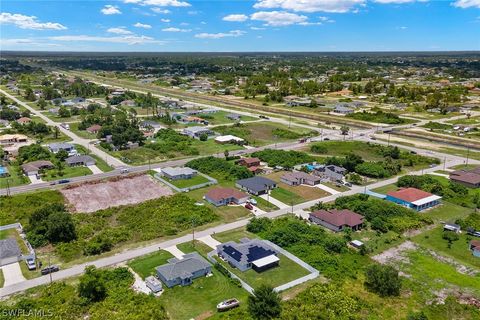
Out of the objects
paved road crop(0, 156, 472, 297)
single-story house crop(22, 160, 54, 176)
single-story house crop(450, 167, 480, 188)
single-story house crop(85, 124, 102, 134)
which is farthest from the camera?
single-story house crop(85, 124, 102, 134)

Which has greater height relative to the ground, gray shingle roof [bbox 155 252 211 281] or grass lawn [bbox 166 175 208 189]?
gray shingle roof [bbox 155 252 211 281]

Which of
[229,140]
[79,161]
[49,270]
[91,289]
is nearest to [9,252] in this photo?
[49,270]

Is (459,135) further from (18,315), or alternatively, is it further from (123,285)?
(18,315)

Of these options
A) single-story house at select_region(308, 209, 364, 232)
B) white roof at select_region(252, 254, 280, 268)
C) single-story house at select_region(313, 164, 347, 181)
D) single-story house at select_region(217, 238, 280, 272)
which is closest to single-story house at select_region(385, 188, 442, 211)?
single-story house at select_region(308, 209, 364, 232)

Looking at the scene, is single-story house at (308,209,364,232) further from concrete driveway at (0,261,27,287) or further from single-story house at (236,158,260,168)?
concrete driveway at (0,261,27,287)

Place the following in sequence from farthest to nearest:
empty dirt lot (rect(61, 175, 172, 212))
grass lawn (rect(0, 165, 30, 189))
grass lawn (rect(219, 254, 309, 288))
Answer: grass lawn (rect(0, 165, 30, 189)) → empty dirt lot (rect(61, 175, 172, 212)) → grass lawn (rect(219, 254, 309, 288))

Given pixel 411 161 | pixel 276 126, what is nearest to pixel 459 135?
pixel 411 161
